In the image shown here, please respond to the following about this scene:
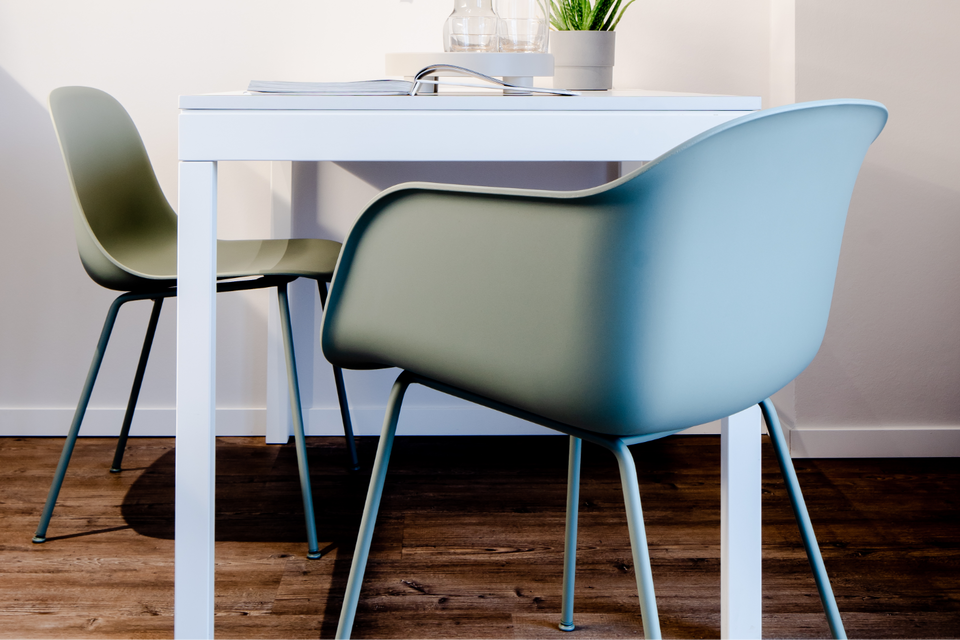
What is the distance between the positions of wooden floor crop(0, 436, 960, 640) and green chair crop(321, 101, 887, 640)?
1.61 feet

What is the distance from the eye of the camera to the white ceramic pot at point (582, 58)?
4.40 feet

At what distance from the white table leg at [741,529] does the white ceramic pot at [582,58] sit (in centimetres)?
70

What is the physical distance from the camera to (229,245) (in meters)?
1.54

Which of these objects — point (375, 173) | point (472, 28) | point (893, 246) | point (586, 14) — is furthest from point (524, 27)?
point (893, 246)

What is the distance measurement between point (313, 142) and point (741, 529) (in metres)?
0.70

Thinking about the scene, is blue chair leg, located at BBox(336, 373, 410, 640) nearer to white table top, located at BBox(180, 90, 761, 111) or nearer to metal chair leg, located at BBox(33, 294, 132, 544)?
white table top, located at BBox(180, 90, 761, 111)

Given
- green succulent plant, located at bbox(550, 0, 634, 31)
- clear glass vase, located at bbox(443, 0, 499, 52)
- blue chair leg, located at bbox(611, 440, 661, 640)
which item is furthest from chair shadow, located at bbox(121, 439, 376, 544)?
green succulent plant, located at bbox(550, 0, 634, 31)

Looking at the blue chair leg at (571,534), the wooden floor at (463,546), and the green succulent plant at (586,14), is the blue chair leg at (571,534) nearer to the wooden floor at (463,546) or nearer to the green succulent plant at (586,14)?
the wooden floor at (463,546)

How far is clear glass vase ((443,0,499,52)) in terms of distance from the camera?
1.24m

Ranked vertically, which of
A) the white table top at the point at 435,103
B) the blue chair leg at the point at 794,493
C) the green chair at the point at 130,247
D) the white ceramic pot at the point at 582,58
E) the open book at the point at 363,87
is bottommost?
the blue chair leg at the point at 794,493

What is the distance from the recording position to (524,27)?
1259mm

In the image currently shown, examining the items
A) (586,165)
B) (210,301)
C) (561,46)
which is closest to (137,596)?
(210,301)

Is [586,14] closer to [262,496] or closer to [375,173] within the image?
[375,173]

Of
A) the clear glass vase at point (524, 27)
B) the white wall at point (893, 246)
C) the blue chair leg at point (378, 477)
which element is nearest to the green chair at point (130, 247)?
the blue chair leg at point (378, 477)
